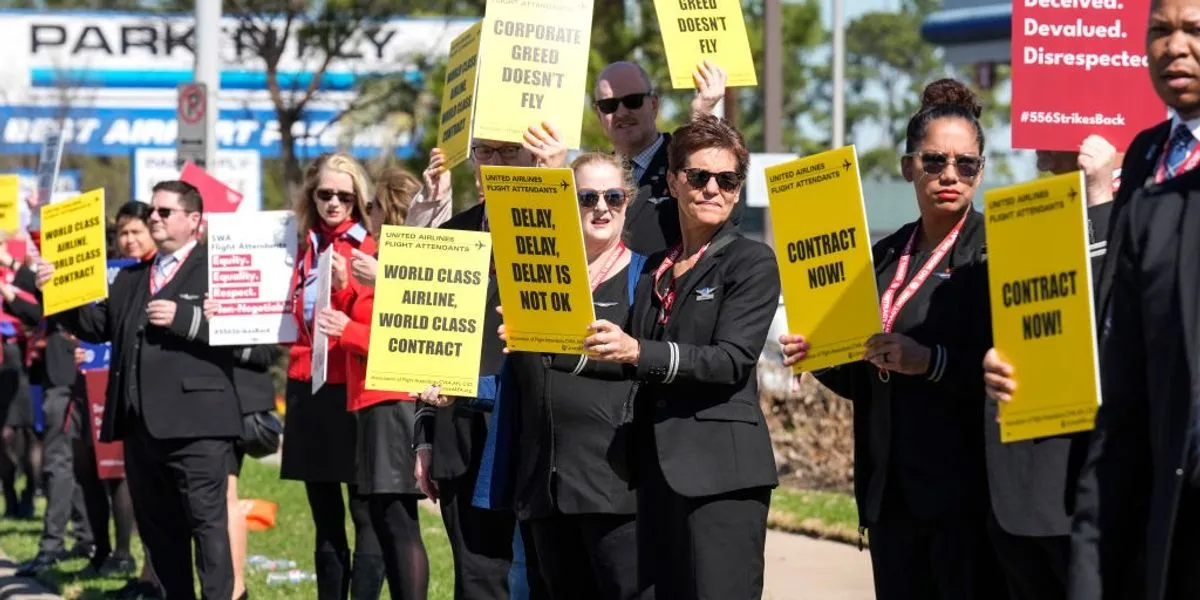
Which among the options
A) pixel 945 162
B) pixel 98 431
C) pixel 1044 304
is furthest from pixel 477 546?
pixel 98 431

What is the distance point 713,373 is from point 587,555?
1039mm

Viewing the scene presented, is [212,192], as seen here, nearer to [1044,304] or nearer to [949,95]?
[949,95]

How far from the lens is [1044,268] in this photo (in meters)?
4.39

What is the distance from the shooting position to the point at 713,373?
5.82m

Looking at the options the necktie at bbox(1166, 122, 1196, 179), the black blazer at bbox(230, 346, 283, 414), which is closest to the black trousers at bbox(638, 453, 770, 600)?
the necktie at bbox(1166, 122, 1196, 179)

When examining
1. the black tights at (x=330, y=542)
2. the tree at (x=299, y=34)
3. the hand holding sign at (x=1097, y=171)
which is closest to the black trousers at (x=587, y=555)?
the hand holding sign at (x=1097, y=171)

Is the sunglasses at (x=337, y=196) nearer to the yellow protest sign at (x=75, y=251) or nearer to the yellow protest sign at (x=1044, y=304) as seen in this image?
the yellow protest sign at (x=75, y=251)

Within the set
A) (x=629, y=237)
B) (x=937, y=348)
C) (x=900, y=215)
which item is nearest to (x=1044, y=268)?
(x=937, y=348)

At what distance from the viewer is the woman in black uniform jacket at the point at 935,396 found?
5488 mm

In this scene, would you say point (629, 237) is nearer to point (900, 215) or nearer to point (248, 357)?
point (248, 357)

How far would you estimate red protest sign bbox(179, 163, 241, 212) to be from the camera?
422 inches

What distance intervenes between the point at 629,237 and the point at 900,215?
45.5 feet

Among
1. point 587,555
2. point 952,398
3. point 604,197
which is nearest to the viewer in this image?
point 952,398

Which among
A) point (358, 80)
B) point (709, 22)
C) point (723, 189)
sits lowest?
point (723, 189)
